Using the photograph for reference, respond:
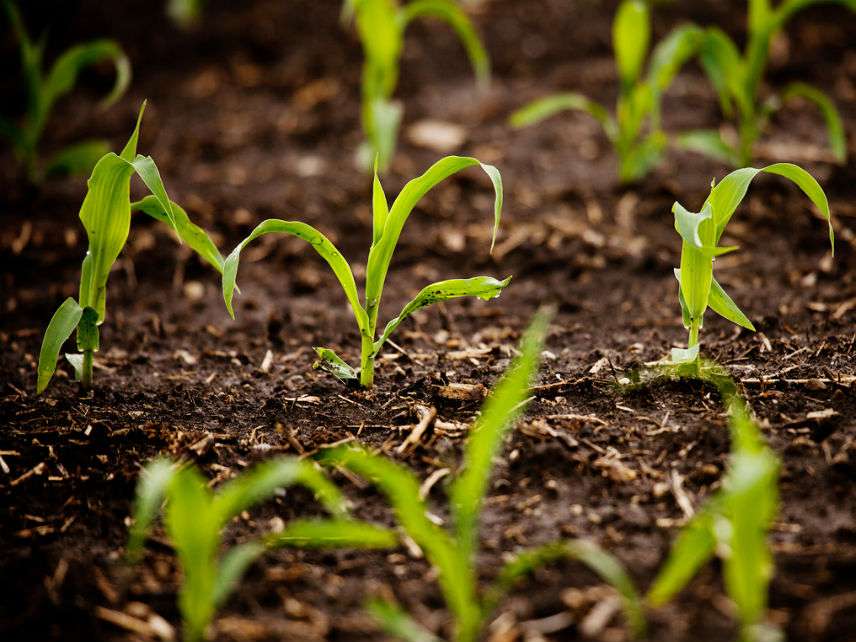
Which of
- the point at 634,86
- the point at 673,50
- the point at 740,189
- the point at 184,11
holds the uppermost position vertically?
the point at 184,11

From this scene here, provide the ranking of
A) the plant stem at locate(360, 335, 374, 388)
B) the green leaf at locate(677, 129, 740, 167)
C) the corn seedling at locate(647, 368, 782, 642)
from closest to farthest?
the corn seedling at locate(647, 368, 782, 642) → the plant stem at locate(360, 335, 374, 388) → the green leaf at locate(677, 129, 740, 167)

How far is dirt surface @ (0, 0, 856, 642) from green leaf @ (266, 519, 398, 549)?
0.13 feet

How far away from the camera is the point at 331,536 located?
1.18 metres

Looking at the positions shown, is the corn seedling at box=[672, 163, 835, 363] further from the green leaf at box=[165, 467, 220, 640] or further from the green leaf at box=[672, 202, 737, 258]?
the green leaf at box=[165, 467, 220, 640]

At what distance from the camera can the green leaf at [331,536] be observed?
43.0 inches

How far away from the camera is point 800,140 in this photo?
9.02 feet

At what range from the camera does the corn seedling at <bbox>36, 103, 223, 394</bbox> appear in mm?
1534

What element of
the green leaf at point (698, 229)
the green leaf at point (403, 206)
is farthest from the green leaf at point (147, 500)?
the green leaf at point (698, 229)

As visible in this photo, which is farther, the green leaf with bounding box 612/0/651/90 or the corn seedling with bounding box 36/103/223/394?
the green leaf with bounding box 612/0/651/90

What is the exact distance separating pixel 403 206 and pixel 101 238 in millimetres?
596

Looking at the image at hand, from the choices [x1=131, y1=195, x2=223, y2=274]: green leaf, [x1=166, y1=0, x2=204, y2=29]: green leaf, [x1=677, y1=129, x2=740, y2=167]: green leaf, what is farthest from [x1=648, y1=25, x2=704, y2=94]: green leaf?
[x1=166, y1=0, x2=204, y2=29]: green leaf

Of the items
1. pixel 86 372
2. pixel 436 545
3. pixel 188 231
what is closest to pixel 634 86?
pixel 188 231

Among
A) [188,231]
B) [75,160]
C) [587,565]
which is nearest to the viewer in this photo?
[587,565]

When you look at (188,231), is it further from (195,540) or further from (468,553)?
(468,553)
